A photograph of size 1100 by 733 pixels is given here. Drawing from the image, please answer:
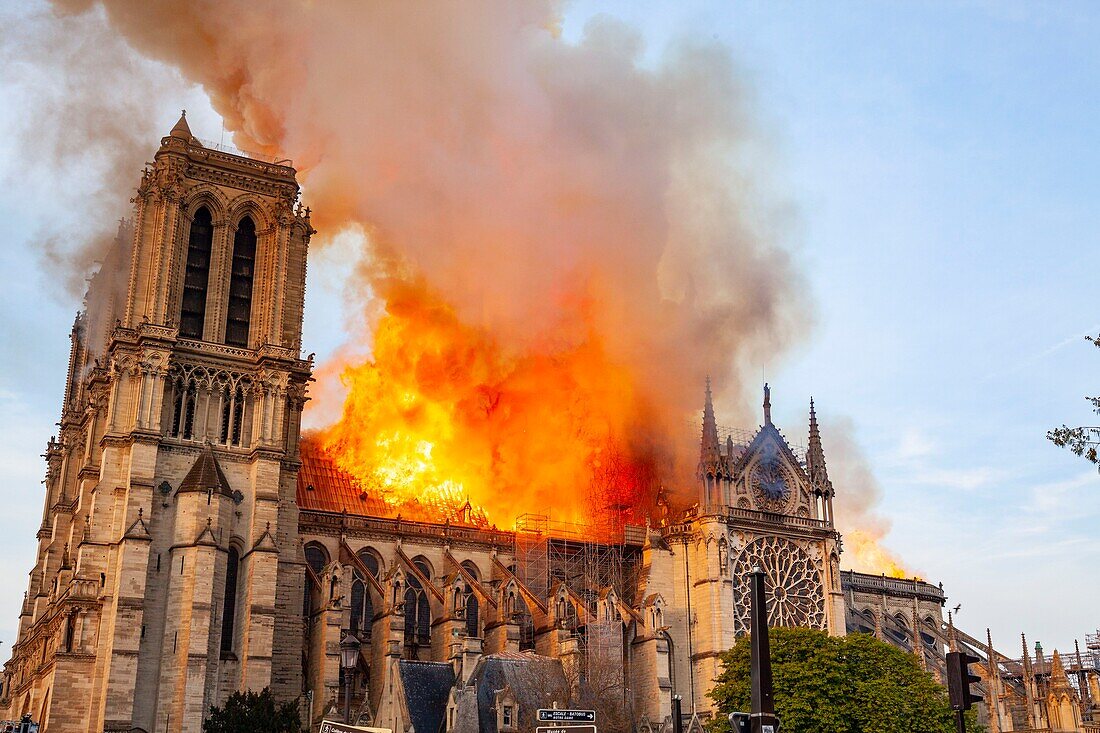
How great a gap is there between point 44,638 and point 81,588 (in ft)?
26.3

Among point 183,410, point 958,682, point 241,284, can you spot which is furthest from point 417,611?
point 958,682

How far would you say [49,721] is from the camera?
156 feet

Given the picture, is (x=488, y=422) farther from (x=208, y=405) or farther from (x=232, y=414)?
(x=208, y=405)

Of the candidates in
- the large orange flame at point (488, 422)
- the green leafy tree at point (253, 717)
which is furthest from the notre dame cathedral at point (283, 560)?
the large orange flame at point (488, 422)

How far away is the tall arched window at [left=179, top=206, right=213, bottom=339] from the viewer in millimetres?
58938

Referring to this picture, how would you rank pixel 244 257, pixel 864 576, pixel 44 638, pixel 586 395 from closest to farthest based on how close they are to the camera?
pixel 44 638 < pixel 244 257 < pixel 586 395 < pixel 864 576

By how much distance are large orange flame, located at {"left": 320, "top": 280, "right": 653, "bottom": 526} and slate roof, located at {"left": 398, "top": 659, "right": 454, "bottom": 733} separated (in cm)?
2051

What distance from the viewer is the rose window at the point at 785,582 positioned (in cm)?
6369

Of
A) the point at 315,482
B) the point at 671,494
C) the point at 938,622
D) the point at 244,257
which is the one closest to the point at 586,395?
the point at 671,494

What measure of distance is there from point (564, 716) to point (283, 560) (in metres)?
32.7

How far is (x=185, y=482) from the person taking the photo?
53.2 meters

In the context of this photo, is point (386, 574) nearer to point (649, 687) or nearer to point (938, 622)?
point (649, 687)

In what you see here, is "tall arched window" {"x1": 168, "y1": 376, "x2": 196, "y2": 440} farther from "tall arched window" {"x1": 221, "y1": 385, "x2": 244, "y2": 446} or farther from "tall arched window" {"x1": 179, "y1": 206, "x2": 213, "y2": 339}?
"tall arched window" {"x1": 179, "y1": 206, "x2": 213, "y2": 339}

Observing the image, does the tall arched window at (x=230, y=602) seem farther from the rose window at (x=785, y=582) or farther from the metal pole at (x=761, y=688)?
the metal pole at (x=761, y=688)
